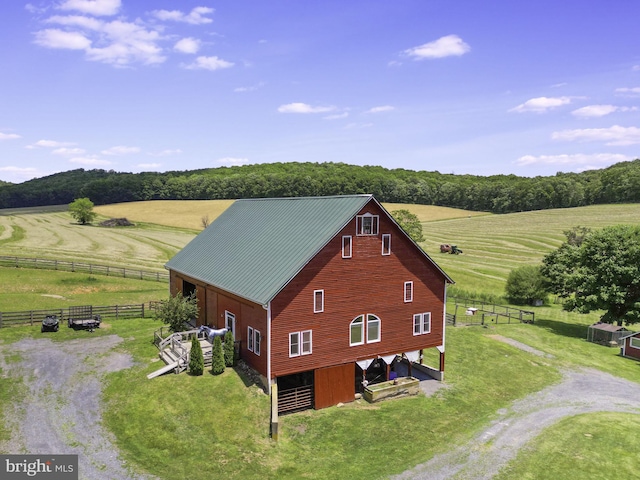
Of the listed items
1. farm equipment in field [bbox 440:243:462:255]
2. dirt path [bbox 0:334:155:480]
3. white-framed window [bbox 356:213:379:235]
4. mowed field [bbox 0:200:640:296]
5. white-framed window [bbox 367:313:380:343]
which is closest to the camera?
dirt path [bbox 0:334:155:480]

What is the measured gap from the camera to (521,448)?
2323 centimetres

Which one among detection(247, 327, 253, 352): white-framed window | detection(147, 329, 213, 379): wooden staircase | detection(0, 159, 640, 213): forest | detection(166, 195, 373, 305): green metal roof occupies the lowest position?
detection(147, 329, 213, 379): wooden staircase

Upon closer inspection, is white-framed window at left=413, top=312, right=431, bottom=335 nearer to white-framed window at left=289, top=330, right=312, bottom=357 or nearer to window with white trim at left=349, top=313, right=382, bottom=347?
window with white trim at left=349, top=313, right=382, bottom=347

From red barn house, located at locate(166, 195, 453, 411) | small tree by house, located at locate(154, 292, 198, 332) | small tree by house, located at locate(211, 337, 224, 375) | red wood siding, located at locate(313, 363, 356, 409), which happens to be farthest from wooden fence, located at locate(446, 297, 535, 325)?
small tree by house, located at locate(211, 337, 224, 375)

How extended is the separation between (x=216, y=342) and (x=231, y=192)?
462 ft

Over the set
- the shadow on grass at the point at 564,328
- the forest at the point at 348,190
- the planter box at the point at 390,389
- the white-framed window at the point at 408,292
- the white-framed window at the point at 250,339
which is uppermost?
the forest at the point at 348,190

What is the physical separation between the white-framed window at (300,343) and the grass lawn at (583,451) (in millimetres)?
11455

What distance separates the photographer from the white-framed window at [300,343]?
1022 inches

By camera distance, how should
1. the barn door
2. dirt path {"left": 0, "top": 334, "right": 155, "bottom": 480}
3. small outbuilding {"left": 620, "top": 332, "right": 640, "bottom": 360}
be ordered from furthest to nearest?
small outbuilding {"left": 620, "top": 332, "right": 640, "bottom": 360}
the barn door
dirt path {"left": 0, "top": 334, "right": 155, "bottom": 480}

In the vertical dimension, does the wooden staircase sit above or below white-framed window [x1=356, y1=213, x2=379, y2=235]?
below

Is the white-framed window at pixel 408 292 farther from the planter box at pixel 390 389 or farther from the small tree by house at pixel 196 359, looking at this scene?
the small tree by house at pixel 196 359

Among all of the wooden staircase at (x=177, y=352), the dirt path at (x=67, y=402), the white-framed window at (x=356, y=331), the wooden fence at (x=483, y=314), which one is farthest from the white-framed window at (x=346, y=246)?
the wooden fence at (x=483, y=314)

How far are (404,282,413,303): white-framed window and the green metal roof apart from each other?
6711 mm

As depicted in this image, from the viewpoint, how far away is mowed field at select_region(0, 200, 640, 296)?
74.2 metres
